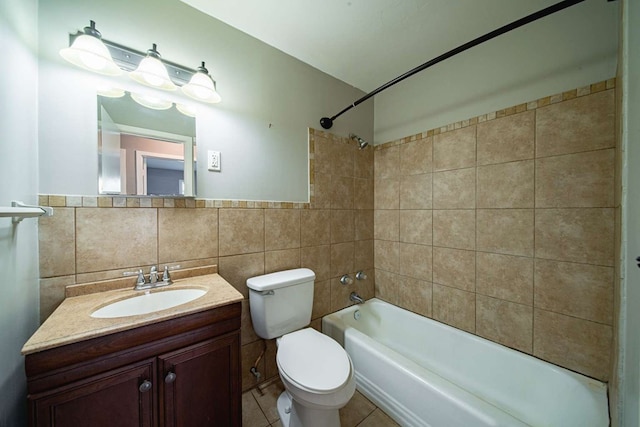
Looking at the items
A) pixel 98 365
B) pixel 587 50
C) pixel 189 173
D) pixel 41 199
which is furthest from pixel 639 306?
pixel 41 199

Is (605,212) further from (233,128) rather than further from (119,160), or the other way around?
(119,160)

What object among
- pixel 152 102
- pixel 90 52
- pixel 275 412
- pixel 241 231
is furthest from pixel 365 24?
pixel 275 412

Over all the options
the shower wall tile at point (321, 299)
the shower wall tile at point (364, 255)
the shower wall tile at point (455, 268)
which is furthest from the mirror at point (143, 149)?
the shower wall tile at point (455, 268)

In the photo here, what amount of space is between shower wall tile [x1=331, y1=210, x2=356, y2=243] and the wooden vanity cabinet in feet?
3.47

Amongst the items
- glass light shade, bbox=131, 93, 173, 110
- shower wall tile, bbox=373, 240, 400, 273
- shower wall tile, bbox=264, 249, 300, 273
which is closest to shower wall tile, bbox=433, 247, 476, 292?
shower wall tile, bbox=373, 240, 400, 273

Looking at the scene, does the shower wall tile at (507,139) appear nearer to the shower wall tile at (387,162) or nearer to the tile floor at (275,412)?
the shower wall tile at (387,162)

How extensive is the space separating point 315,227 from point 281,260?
38 centimetres

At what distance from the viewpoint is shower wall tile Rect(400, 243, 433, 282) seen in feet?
5.98

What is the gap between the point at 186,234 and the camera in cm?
128

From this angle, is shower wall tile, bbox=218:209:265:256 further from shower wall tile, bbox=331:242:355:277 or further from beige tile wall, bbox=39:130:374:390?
shower wall tile, bbox=331:242:355:277

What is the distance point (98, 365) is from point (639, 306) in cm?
159

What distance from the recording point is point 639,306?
54 cm

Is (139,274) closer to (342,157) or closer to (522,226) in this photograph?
(342,157)

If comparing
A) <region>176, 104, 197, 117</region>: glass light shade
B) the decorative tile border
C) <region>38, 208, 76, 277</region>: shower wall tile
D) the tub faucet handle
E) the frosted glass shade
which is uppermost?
the frosted glass shade
